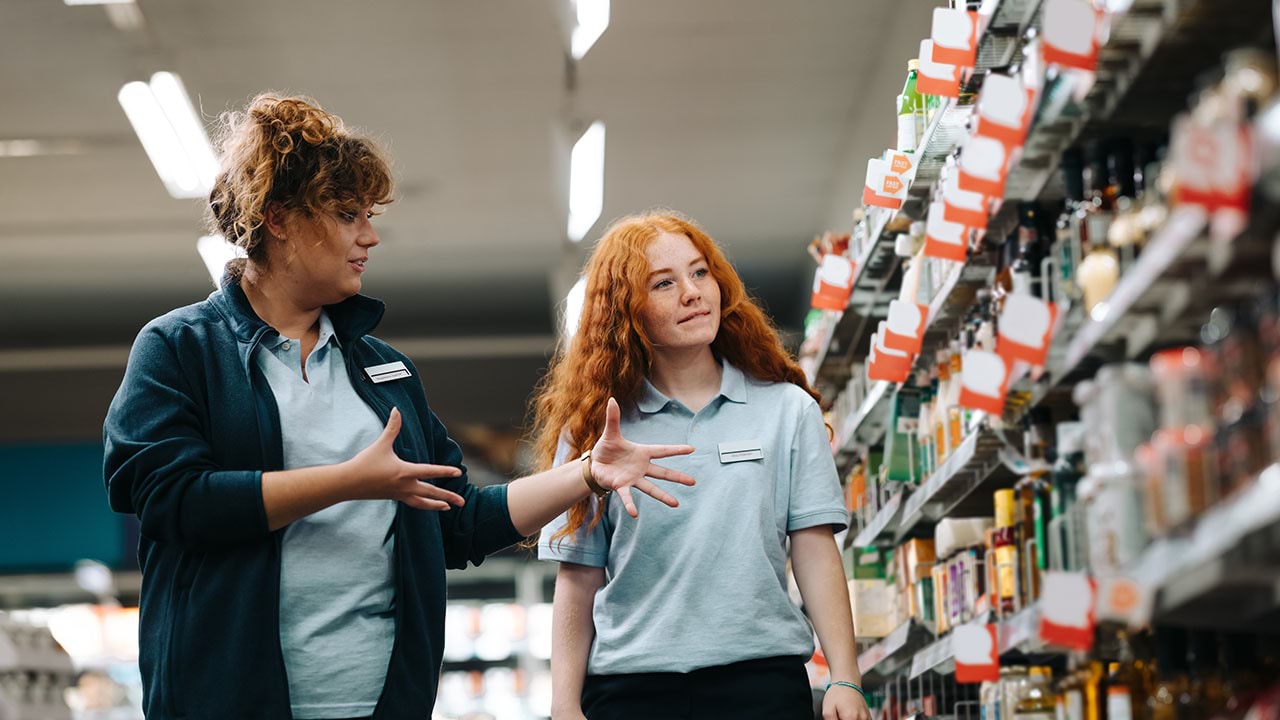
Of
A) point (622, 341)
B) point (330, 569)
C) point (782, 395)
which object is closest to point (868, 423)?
point (782, 395)

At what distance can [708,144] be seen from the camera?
8.54m

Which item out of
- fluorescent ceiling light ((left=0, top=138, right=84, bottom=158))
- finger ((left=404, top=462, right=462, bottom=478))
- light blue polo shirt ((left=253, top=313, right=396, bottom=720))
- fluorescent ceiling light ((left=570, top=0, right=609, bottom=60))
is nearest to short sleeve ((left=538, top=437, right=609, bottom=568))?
light blue polo shirt ((left=253, top=313, right=396, bottom=720))

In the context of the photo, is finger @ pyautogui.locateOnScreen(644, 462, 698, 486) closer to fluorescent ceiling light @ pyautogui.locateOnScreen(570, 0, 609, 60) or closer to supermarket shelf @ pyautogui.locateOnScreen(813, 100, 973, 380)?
supermarket shelf @ pyautogui.locateOnScreen(813, 100, 973, 380)

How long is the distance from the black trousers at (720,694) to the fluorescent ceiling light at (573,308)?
33.4 inches

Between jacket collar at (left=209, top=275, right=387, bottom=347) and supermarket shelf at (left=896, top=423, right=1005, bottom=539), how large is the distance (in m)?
1.24

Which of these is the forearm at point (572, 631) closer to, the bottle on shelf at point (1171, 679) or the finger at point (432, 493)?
the finger at point (432, 493)

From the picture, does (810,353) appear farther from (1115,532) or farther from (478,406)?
(478,406)

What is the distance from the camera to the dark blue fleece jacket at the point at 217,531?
2.37m

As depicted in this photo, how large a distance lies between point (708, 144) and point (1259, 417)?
6937 millimetres

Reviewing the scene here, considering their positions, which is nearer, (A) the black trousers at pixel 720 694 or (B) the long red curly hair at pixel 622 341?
(A) the black trousers at pixel 720 694

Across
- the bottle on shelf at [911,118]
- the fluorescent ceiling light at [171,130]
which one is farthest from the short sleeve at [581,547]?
the fluorescent ceiling light at [171,130]

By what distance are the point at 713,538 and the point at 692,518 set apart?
6cm

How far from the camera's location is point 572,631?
3059 mm

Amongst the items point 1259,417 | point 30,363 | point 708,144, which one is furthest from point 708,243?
point 30,363
